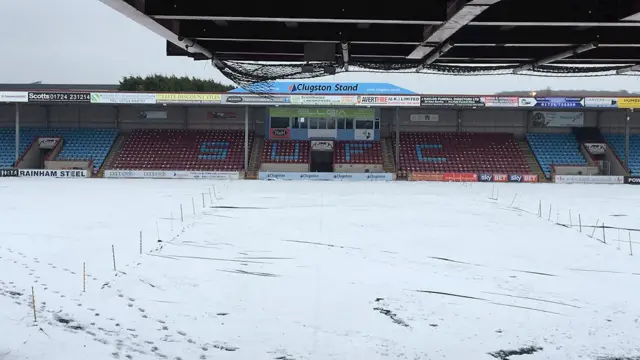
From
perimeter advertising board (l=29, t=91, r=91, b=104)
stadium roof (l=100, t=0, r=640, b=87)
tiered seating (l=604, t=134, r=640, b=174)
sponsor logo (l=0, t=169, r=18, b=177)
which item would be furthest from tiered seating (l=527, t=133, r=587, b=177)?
sponsor logo (l=0, t=169, r=18, b=177)

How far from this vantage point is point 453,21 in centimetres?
331

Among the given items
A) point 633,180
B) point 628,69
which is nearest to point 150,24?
point 628,69

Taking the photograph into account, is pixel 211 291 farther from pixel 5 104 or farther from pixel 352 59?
pixel 5 104

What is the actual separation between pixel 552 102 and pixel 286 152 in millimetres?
21442

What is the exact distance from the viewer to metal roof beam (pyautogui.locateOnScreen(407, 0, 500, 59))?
2.98m

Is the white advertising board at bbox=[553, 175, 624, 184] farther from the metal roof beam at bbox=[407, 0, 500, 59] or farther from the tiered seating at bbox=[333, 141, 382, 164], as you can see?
the metal roof beam at bbox=[407, 0, 500, 59]

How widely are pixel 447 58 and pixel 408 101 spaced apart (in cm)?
3471

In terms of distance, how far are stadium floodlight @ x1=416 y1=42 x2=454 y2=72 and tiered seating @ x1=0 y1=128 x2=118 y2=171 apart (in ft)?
126

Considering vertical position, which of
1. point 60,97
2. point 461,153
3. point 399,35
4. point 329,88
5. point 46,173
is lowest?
point 46,173

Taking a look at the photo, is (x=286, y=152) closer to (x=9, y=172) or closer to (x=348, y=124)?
(x=348, y=124)

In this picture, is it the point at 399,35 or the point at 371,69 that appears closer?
the point at 399,35

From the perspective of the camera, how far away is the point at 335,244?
A: 11195 mm

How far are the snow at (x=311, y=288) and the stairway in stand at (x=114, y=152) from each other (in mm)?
25957

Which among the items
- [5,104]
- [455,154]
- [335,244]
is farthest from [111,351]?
[5,104]
